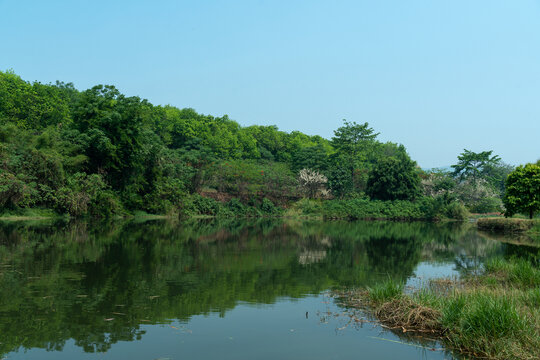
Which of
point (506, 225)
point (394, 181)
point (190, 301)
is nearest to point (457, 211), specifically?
point (394, 181)

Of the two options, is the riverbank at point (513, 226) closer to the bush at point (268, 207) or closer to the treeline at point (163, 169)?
the treeline at point (163, 169)

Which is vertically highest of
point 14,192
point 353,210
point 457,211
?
point 14,192

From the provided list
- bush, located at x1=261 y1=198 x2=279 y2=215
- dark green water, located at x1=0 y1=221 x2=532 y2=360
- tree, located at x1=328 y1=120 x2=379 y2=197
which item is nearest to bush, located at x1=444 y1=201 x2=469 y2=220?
tree, located at x1=328 y1=120 x2=379 y2=197

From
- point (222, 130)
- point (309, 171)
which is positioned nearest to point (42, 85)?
point (222, 130)

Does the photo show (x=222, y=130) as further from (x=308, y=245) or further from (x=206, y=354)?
(x=206, y=354)

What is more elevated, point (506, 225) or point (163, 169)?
point (163, 169)

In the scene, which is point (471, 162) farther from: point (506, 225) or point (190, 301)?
point (190, 301)

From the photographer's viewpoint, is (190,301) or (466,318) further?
(190,301)

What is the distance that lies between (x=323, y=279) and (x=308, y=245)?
874 centimetres

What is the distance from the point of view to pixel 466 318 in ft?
20.9

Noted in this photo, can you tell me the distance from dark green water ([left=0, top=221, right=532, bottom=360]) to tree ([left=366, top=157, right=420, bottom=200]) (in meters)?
33.3

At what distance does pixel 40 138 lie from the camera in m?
34.0

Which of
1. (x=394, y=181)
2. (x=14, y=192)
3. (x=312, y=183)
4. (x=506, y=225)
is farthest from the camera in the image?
(x=312, y=183)

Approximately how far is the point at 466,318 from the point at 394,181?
149ft
